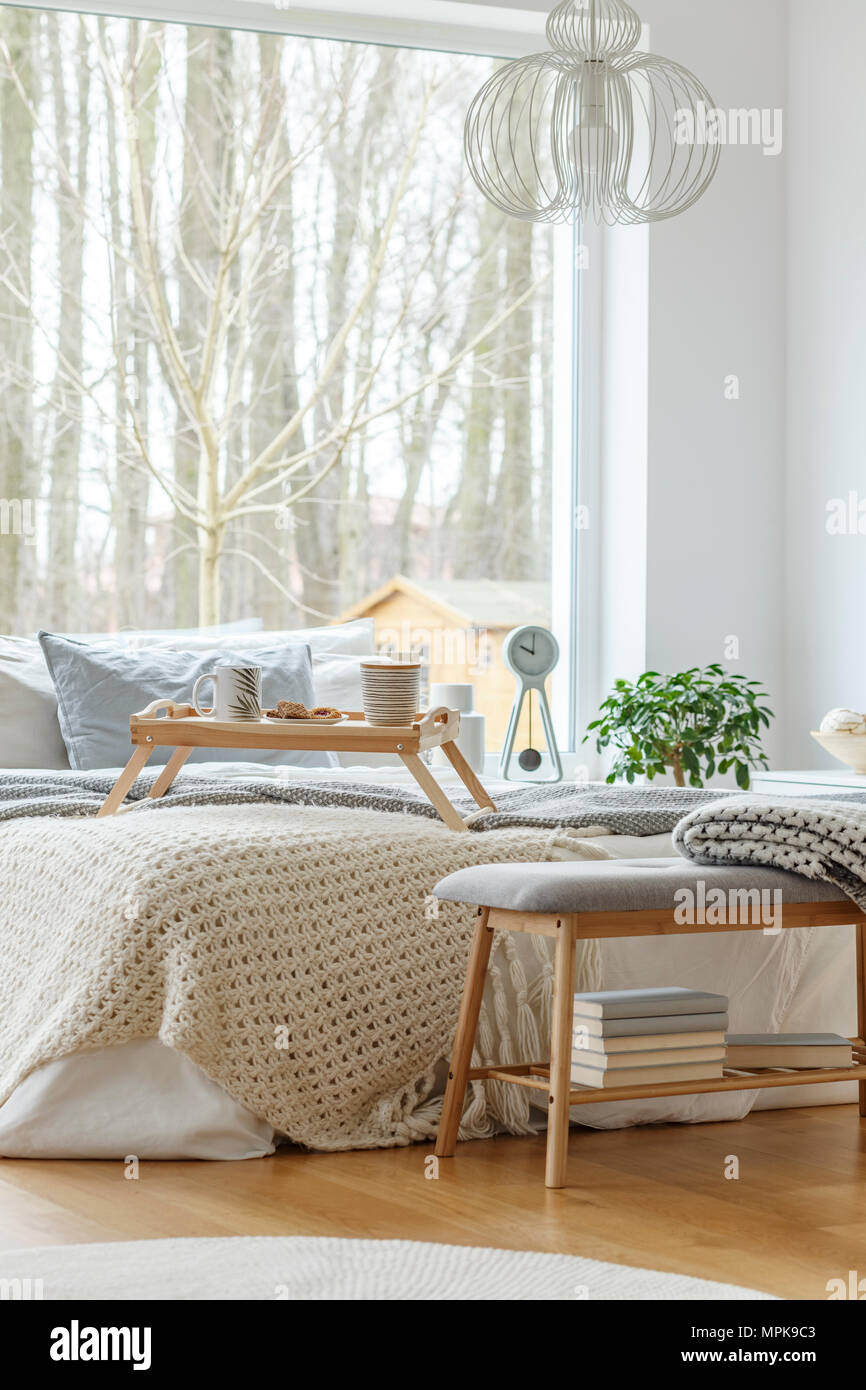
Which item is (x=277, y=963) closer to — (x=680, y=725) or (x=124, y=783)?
(x=124, y=783)

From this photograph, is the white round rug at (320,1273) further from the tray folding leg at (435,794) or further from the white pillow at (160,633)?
the white pillow at (160,633)

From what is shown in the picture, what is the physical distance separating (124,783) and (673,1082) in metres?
1.03

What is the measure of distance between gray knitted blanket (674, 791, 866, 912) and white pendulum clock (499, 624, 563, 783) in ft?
7.22

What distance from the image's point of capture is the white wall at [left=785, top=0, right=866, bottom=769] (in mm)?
4645

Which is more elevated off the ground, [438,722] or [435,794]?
[438,722]

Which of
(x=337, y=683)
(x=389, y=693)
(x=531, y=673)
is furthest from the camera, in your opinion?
(x=531, y=673)

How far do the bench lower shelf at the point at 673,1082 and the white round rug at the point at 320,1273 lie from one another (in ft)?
1.34

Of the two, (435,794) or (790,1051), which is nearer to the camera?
(790,1051)

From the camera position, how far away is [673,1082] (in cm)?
238

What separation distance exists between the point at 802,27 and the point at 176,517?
2246 millimetres

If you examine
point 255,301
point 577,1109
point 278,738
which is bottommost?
point 577,1109

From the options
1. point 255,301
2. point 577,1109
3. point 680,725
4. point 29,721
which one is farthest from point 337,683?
point 577,1109

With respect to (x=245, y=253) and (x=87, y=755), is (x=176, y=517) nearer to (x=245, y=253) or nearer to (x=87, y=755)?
(x=245, y=253)
